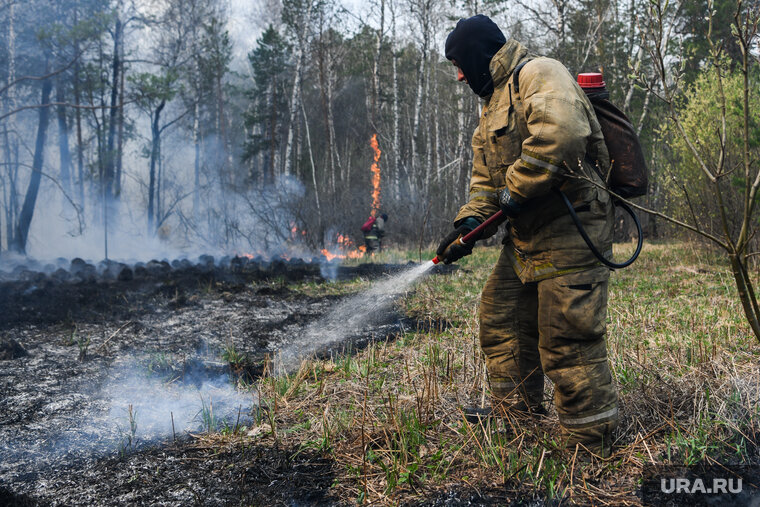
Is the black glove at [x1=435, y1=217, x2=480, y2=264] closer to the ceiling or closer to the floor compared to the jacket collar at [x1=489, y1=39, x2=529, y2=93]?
closer to the floor

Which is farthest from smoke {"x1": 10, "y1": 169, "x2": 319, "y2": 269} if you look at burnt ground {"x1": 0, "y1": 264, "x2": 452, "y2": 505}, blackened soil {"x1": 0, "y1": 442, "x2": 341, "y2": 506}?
blackened soil {"x1": 0, "y1": 442, "x2": 341, "y2": 506}

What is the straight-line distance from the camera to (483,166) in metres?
3.06

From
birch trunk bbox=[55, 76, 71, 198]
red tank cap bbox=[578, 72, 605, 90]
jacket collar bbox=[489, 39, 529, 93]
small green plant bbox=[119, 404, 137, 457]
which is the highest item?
birch trunk bbox=[55, 76, 71, 198]

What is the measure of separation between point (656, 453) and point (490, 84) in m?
2.05

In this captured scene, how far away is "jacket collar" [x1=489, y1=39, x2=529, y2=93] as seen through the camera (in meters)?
2.69

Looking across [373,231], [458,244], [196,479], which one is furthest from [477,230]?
[373,231]

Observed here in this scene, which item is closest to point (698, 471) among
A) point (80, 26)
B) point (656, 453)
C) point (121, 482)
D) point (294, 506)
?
point (656, 453)

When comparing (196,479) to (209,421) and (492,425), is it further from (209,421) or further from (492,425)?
(492,425)

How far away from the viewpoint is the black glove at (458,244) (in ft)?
9.44

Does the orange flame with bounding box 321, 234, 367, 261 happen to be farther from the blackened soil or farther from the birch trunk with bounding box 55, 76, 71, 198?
the birch trunk with bounding box 55, 76, 71, 198

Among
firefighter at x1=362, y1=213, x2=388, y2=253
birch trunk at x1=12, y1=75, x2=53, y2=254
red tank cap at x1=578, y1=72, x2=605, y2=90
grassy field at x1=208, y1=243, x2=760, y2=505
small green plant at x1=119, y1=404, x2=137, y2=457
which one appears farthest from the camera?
birch trunk at x1=12, y1=75, x2=53, y2=254

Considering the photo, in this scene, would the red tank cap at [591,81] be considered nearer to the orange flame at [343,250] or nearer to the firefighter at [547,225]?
the firefighter at [547,225]

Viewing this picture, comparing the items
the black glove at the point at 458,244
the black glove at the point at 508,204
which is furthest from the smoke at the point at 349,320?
the black glove at the point at 508,204

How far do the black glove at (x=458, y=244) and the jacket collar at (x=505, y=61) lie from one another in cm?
76
